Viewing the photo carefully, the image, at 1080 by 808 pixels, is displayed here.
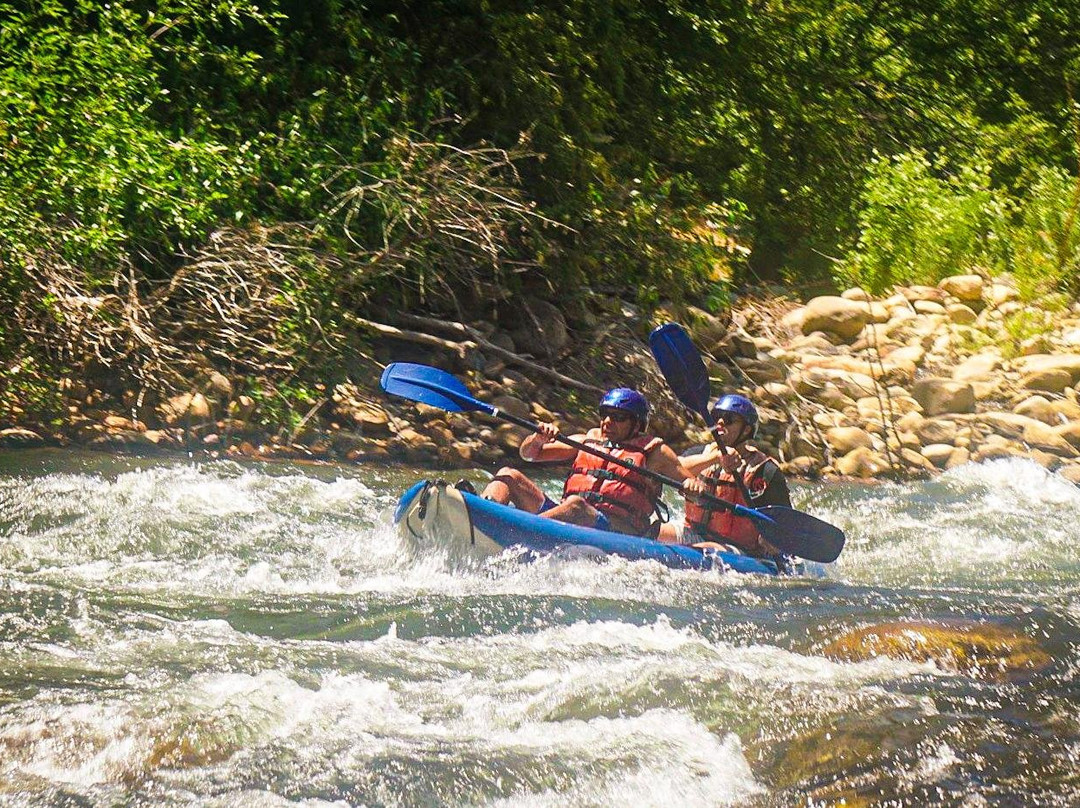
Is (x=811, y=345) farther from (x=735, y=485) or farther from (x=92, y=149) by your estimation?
(x=92, y=149)

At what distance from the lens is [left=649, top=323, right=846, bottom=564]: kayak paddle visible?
20.7 ft

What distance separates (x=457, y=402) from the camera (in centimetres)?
660

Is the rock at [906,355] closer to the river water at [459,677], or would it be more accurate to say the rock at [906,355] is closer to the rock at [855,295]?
the rock at [855,295]

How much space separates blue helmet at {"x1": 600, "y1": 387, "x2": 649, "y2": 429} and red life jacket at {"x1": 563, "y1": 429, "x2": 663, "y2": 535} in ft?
0.33

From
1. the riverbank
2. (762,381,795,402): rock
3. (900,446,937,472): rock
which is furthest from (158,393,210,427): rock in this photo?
(900,446,937,472): rock

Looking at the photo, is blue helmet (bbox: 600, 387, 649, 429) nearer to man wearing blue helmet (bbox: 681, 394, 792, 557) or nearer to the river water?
man wearing blue helmet (bbox: 681, 394, 792, 557)

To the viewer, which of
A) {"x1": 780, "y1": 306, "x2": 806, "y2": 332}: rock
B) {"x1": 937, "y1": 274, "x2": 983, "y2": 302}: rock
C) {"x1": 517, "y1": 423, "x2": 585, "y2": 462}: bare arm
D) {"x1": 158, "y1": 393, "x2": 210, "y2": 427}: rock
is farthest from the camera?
{"x1": 937, "y1": 274, "x2": 983, "y2": 302}: rock

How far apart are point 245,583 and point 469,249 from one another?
14.1 ft

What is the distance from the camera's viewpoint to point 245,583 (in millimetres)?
5383

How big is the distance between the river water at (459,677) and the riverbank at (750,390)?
4.82 feet

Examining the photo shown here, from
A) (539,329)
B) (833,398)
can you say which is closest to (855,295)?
(833,398)

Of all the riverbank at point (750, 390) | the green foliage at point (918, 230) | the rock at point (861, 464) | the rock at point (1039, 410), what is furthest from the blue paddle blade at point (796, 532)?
the green foliage at point (918, 230)

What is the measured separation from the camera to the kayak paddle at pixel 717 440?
632cm

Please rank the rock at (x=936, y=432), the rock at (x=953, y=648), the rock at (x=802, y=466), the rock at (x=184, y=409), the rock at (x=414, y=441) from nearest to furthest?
the rock at (x=953, y=648) → the rock at (x=184, y=409) → the rock at (x=414, y=441) → the rock at (x=802, y=466) → the rock at (x=936, y=432)
